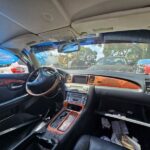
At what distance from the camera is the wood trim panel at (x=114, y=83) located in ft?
6.69

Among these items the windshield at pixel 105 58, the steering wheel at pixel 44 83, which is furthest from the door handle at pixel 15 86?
the windshield at pixel 105 58

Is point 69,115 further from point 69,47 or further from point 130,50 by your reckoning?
point 130,50

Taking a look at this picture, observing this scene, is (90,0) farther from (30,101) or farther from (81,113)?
(30,101)

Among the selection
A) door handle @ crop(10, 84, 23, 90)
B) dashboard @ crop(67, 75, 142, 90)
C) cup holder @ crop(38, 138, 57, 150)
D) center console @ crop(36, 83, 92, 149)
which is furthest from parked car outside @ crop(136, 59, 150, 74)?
door handle @ crop(10, 84, 23, 90)

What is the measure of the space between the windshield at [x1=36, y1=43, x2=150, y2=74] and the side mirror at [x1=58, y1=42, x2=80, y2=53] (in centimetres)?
9

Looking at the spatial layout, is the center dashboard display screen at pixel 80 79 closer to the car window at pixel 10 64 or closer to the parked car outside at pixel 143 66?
the parked car outside at pixel 143 66

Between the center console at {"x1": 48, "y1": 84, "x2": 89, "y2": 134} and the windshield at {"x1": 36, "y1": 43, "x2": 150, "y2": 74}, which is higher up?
the windshield at {"x1": 36, "y1": 43, "x2": 150, "y2": 74}

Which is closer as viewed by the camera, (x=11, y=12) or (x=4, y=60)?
(x=11, y=12)

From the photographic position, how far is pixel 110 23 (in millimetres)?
1483

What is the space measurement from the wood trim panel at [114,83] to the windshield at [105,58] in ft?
0.47

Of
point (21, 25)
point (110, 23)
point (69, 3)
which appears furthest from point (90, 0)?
point (21, 25)

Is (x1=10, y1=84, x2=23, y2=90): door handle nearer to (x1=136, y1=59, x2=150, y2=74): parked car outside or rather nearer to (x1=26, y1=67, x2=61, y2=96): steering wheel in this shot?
(x1=26, y1=67, x2=61, y2=96): steering wheel

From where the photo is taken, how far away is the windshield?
1985 mm

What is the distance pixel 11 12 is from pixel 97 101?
1533 millimetres
